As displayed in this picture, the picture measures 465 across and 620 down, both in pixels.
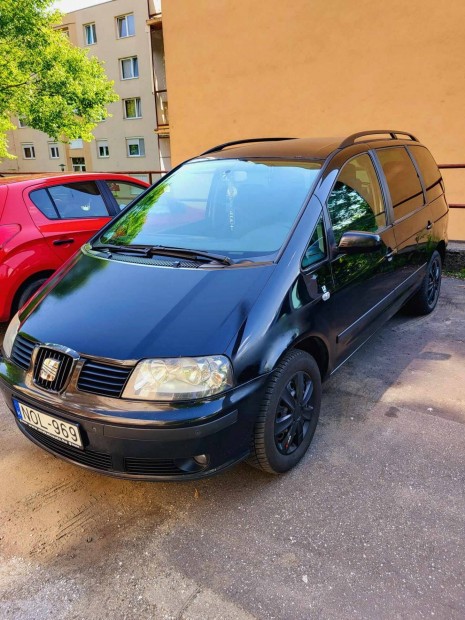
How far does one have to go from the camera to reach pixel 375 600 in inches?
70.4

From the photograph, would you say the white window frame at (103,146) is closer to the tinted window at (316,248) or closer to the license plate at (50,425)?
the tinted window at (316,248)

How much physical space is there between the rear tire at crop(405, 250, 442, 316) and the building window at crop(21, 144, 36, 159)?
33.1 m

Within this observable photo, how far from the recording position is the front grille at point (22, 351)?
7.53 ft

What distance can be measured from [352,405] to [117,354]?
178 centimetres

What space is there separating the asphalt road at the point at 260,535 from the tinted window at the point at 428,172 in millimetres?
2303

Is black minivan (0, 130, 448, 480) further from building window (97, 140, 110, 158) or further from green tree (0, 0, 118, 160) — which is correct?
building window (97, 140, 110, 158)

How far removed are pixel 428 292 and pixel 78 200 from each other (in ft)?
12.0

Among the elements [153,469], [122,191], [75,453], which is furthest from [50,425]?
[122,191]

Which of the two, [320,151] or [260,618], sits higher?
[320,151]

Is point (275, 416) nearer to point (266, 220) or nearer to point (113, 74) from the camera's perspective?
point (266, 220)

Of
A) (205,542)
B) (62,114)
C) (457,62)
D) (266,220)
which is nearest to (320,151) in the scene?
(266,220)

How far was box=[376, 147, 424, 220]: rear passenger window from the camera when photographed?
11.8ft

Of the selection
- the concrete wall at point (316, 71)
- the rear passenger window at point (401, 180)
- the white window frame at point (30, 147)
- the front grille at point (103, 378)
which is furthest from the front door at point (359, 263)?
the white window frame at point (30, 147)

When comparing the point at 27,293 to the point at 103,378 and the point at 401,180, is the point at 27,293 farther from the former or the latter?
the point at 401,180
